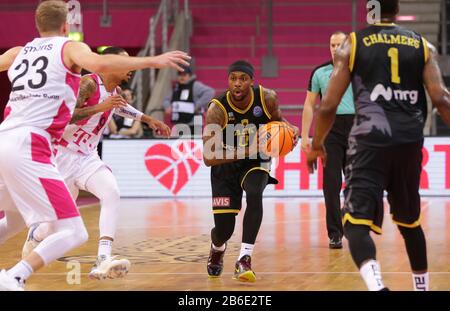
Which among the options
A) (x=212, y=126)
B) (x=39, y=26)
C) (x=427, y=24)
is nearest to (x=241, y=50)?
(x=427, y=24)

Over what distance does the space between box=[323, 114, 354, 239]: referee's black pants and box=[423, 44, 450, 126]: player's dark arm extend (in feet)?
12.9

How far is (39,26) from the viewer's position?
6.38 meters

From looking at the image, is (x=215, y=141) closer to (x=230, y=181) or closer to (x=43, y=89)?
(x=230, y=181)

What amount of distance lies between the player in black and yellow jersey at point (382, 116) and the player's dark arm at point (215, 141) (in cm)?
202

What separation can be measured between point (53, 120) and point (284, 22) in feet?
50.7

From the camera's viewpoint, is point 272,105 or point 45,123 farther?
point 272,105

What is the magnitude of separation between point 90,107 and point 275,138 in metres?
1.55

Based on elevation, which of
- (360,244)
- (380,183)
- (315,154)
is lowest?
(360,244)

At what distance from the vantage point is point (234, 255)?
926cm

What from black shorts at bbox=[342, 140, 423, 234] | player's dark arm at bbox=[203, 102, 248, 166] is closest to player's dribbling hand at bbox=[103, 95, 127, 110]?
player's dark arm at bbox=[203, 102, 248, 166]

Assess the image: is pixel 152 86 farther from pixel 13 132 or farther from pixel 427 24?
pixel 13 132

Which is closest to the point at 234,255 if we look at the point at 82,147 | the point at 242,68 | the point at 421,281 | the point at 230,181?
the point at 230,181

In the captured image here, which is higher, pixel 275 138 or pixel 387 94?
pixel 387 94

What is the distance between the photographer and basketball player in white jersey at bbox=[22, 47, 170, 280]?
768 centimetres
